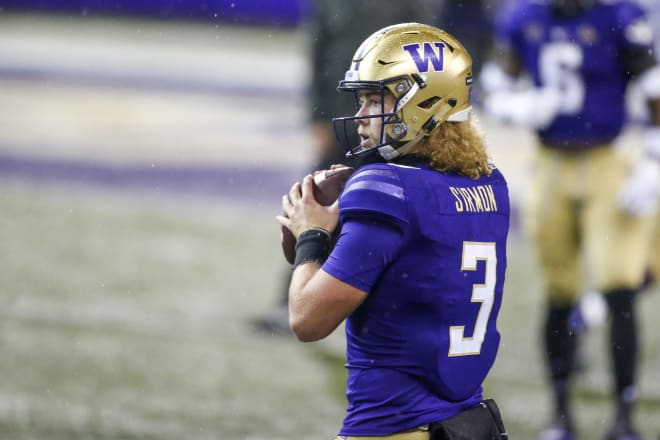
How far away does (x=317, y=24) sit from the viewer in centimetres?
634

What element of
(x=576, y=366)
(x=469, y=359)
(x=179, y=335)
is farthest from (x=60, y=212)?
(x=469, y=359)

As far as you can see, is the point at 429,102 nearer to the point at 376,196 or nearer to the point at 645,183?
the point at 376,196

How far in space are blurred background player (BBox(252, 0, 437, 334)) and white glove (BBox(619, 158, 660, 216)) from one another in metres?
1.46

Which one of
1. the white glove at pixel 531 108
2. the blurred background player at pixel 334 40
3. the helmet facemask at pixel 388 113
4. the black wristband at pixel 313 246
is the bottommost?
the black wristband at pixel 313 246

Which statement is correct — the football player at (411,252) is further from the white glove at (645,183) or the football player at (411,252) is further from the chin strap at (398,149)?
the white glove at (645,183)

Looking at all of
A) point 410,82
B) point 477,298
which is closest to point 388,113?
point 410,82

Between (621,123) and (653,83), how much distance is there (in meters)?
0.23

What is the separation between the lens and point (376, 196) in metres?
2.65

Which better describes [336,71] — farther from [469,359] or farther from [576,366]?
[469,359]

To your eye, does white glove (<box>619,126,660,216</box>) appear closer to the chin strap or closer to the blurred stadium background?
the blurred stadium background

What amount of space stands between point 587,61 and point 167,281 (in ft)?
11.3

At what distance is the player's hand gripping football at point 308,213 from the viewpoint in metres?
2.86

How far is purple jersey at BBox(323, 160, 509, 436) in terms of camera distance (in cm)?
267

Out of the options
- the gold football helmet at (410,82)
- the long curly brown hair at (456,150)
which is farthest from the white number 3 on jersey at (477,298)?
the gold football helmet at (410,82)
